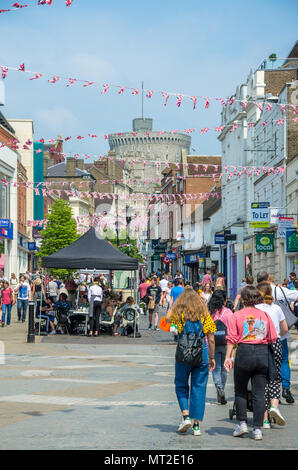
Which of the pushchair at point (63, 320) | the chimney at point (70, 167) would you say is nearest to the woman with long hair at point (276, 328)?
the pushchair at point (63, 320)

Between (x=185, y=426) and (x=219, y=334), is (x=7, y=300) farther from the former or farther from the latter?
(x=185, y=426)

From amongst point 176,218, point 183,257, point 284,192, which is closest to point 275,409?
point 284,192

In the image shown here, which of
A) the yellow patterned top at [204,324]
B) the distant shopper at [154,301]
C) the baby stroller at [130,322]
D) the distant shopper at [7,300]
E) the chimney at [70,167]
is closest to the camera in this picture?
the yellow patterned top at [204,324]

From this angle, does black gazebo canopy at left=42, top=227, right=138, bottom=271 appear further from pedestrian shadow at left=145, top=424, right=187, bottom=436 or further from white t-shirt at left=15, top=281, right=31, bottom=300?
pedestrian shadow at left=145, top=424, right=187, bottom=436

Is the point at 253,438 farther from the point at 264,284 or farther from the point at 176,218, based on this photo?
the point at 176,218

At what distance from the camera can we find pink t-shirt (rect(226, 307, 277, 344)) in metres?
8.24

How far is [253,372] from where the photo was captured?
27.0ft

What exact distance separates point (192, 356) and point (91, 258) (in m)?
15.2

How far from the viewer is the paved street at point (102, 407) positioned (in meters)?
7.80

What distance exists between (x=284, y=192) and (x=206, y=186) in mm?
35854

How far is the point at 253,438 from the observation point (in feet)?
26.3

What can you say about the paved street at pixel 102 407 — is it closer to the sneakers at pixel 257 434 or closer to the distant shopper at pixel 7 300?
the sneakers at pixel 257 434

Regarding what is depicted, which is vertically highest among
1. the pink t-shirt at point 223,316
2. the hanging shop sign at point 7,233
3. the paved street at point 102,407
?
the hanging shop sign at point 7,233

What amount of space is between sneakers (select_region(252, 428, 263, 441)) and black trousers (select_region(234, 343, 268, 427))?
0.16 metres
